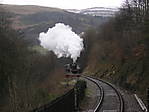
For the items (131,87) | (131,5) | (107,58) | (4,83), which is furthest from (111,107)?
(107,58)

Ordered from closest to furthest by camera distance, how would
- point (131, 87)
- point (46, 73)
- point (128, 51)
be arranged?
point (46, 73)
point (131, 87)
point (128, 51)

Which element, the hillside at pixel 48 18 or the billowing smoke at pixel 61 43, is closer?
the billowing smoke at pixel 61 43

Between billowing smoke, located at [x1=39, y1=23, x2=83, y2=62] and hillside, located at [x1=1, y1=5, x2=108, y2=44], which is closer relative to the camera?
billowing smoke, located at [x1=39, y1=23, x2=83, y2=62]

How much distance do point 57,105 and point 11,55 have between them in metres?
16.5

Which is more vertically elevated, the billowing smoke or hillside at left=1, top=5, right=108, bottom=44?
the billowing smoke

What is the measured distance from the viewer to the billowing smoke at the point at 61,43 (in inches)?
1316

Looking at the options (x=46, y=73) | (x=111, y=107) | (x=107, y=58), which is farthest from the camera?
(x=107, y=58)

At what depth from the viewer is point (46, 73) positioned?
34.5 m

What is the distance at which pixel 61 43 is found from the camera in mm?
33781

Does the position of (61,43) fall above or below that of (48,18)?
above

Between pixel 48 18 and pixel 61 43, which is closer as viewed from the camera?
pixel 61 43

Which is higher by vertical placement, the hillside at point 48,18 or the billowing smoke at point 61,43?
the billowing smoke at point 61,43

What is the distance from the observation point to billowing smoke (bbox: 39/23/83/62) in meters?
33.4

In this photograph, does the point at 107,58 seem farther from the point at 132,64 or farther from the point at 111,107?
the point at 111,107
